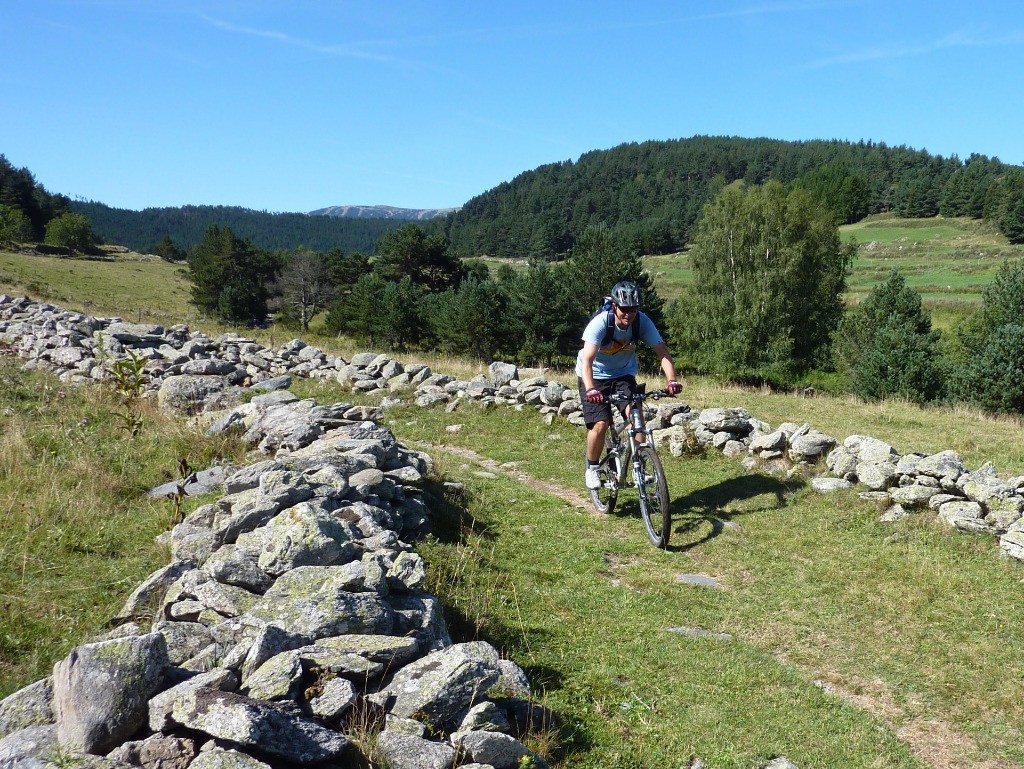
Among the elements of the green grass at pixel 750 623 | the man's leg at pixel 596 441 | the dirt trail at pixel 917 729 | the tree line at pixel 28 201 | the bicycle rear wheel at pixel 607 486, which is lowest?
the dirt trail at pixel 917 729

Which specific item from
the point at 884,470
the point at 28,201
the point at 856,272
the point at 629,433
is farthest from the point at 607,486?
the point at 28,201

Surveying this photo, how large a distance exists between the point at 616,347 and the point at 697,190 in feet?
568

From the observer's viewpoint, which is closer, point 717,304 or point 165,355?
point 165,355

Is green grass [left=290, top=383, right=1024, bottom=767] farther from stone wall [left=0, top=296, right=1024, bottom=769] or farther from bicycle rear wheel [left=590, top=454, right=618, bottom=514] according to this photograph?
stone wall [left=0, top=296, right=1024, bottom=769]

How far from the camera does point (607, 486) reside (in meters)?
7.61

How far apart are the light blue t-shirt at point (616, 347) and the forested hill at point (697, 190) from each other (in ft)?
347

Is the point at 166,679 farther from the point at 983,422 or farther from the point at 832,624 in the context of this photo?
the point at 983,422

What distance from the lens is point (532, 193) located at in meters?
182

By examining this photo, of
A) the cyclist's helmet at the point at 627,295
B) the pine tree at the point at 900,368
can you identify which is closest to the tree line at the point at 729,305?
the pine tree at the point at 900,368

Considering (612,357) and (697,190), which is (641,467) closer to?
(612,357)

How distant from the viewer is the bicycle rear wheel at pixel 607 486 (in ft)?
24.6

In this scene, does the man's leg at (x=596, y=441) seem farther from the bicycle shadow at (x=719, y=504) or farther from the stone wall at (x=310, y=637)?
the stone wall at (x=310, y=637)

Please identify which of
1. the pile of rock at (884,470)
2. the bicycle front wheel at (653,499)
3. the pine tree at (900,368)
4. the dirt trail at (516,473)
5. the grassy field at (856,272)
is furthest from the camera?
the grassy field at (856,272)

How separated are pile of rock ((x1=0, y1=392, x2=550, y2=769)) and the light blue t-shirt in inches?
114
